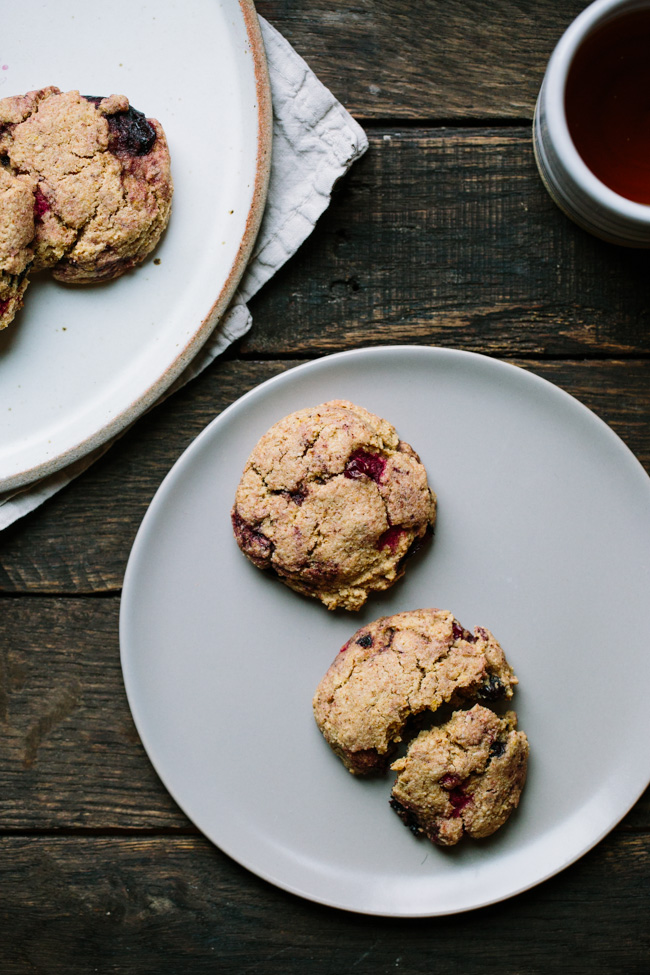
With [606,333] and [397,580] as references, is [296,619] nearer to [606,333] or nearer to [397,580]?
[397,580]

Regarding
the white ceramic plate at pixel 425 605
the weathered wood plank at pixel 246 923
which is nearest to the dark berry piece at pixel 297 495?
the white ceramic plate at pixel 425 605

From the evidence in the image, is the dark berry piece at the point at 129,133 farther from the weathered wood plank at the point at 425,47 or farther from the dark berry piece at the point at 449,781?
the dark berry piece at the point at 449,781

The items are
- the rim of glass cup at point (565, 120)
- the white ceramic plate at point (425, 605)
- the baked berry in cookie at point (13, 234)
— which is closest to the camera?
the rim of glass cup at point (565, 120)

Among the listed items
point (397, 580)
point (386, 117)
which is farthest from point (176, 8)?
point (397, 580)

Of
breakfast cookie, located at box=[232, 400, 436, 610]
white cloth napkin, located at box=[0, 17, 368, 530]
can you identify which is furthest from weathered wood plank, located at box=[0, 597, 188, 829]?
breakfast cookie, located at box=[232, 400, 436, 610]

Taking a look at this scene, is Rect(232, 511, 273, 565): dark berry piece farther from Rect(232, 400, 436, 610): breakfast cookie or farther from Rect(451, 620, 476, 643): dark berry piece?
Rect(451, 620, 476, 643): dark berry piece
